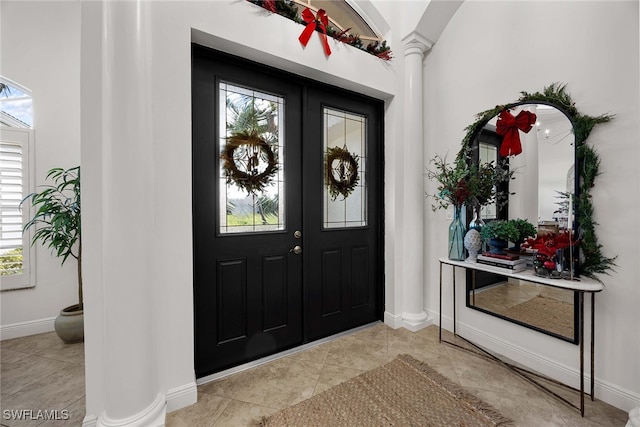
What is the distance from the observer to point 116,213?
1.33 metres

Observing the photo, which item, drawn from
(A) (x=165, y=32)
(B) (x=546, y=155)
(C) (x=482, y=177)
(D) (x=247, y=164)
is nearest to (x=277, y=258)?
(D) (x=247, y=164)

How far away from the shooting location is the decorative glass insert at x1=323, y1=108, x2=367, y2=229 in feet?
8.23

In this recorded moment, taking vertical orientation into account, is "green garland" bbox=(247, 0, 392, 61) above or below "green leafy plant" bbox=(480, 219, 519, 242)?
above

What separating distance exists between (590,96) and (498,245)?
116 centimetres

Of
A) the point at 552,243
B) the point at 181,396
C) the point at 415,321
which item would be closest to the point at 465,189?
the point at 552,243

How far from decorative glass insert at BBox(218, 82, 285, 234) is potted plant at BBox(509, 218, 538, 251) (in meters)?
1.91

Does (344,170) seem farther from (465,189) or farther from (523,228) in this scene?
(523,228)

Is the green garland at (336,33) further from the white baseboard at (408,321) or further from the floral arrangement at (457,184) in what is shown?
the white baseboard at (408,321)

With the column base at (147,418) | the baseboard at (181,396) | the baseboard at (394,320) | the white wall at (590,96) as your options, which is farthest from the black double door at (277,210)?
the white wall at (590,96)

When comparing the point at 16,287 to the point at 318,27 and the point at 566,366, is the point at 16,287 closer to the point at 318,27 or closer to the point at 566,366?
the point at 318,27

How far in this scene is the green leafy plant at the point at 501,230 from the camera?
2078 mm

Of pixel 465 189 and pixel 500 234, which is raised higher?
pixel 465 189

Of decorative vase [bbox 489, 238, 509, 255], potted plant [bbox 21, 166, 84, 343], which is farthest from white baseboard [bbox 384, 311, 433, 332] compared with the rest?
potted plant [bbox 21, 166, 84, 343]

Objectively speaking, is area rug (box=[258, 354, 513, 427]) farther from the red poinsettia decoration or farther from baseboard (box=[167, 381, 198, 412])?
the red poinsettia decoration
